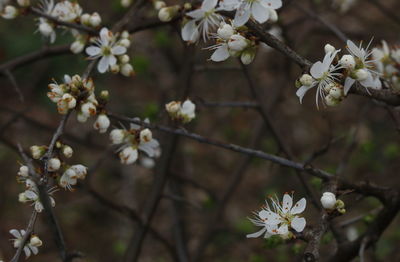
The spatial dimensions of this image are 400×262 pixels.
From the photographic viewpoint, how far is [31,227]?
190 centimetres

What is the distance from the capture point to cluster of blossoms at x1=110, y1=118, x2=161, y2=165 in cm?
230

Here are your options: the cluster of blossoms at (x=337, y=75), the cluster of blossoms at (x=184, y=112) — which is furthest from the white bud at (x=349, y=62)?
the cluster of blossoms at (x=184, y=112)

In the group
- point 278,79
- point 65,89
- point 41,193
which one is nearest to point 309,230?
point 41,193

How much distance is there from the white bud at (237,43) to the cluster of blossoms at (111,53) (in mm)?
621

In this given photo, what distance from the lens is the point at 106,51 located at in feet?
8.00

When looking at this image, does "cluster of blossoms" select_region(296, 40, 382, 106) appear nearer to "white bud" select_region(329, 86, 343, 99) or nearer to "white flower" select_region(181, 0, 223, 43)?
"white bud" select_region(329, 86, 343, 99)

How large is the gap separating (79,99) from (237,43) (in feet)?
2.13

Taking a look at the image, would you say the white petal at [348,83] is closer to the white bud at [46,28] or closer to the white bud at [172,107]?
the white bud at [172,107]

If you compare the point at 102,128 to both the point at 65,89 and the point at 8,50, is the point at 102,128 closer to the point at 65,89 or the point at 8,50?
the point at 65,89

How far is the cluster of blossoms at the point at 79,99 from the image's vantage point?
209cm

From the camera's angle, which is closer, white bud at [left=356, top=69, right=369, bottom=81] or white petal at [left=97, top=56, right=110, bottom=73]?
white bud at [left=356, top=69, right=369, bottom=81]

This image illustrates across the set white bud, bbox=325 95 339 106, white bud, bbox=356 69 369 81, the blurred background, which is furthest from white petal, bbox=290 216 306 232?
the blurred background

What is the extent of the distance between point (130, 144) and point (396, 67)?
1.33 meters

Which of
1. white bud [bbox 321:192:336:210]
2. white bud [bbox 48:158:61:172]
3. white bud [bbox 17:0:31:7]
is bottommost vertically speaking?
white bud [bbox 321:192:336:210]
